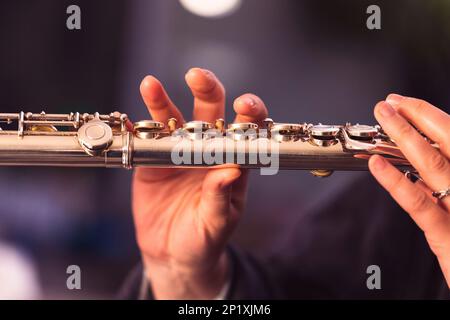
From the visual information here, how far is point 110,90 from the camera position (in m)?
1.19

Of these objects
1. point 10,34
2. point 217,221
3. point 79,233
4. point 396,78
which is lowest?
point 79,233

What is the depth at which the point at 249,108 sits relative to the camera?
667 mm

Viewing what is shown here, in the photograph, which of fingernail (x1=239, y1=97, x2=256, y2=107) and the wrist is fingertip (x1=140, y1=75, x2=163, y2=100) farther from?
the wrist

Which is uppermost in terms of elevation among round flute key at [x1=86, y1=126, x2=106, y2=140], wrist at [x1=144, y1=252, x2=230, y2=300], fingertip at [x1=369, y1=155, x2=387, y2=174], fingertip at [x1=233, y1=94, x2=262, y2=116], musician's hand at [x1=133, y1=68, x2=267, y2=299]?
fingertip at [x1=233, y1=94, x2=262, y2=116]

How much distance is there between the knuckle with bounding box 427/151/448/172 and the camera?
0.57 metres

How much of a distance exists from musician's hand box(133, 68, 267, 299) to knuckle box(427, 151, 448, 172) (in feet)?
0.79

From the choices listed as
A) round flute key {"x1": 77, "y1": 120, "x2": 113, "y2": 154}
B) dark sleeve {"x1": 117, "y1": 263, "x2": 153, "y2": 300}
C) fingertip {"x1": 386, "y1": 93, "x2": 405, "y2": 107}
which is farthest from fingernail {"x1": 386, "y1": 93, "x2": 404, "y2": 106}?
dark sleeve {"x1": 117, "y1": 263, "x2": 153, "y2": 300}

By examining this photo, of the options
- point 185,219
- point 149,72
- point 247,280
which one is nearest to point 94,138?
point 185,219

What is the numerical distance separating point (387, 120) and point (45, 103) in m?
0.88

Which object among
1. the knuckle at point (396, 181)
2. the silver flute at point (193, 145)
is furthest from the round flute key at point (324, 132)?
the knuckle at point (396, 181)

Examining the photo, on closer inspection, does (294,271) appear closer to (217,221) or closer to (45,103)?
(217,221)

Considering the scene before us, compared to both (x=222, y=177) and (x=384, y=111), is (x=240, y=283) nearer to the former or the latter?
(x=222, y=177)

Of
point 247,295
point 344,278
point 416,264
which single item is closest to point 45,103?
point 247,295

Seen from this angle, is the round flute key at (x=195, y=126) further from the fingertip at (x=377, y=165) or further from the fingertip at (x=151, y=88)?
the fingertip at (x=377, y=165)
